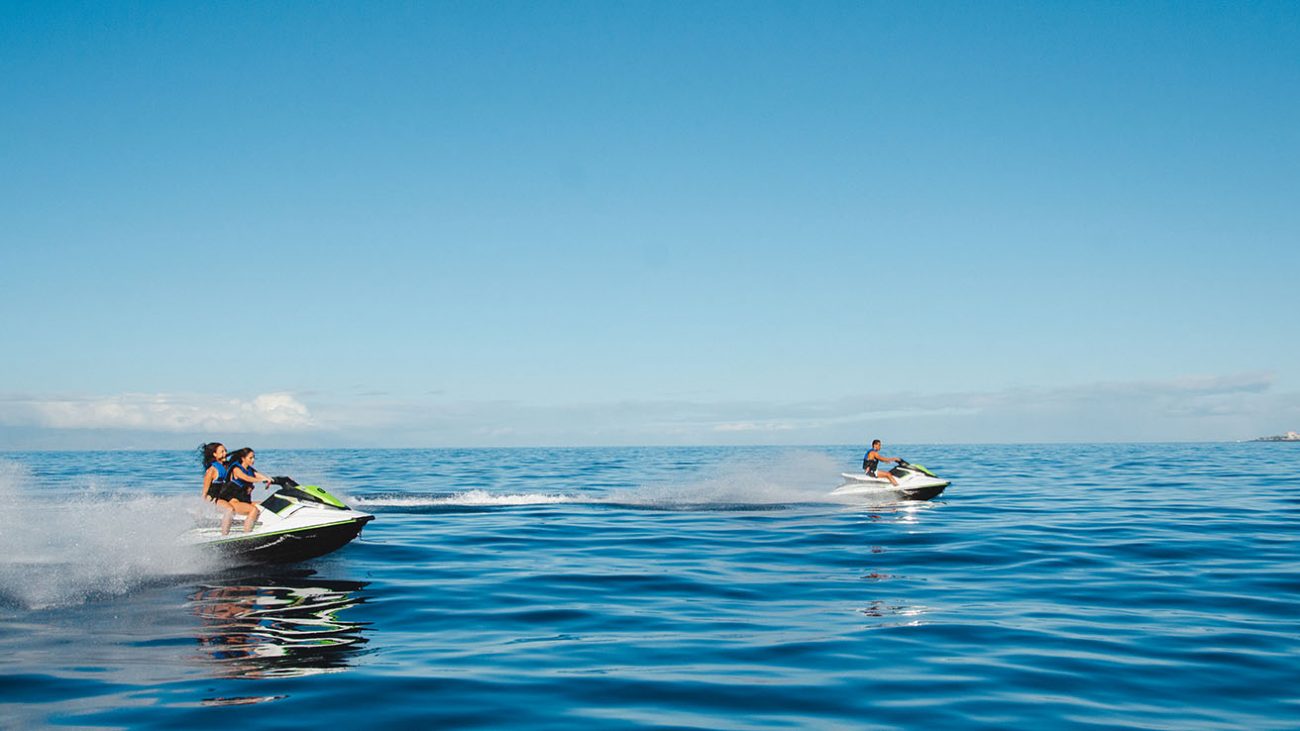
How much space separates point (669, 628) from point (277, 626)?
4.70m

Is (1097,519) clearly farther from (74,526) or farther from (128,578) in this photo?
(74,526)

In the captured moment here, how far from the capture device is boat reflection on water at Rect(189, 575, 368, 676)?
968 cm

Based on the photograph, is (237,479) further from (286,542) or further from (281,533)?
(286,542)

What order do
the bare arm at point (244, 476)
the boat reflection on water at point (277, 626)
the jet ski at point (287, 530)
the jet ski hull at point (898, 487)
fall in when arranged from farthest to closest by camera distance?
1. the jet ski hull at point (898, 487)
2. the bare arm at point (244, 476)
3. the jet ski at point (287, 530)
4. the boat reflection on water at point (277, 626)

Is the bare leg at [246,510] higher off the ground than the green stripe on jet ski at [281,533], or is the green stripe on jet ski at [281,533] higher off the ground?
the bare leg at [246,510]

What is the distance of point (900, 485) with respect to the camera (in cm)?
2967

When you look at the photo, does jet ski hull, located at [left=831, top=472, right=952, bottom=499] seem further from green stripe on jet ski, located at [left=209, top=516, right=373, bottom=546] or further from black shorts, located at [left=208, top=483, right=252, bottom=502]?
black shorts, located at [left=208, top=483, right=252, bottom=502]

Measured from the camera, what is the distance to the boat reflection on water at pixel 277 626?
9680 mm

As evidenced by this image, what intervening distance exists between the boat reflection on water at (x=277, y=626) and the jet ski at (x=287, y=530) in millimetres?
969

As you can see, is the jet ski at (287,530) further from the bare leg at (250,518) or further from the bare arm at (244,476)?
the bare arm at (244,476)

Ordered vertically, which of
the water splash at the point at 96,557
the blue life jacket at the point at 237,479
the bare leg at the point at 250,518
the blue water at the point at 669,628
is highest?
the blue life jacket at the point at 237,479

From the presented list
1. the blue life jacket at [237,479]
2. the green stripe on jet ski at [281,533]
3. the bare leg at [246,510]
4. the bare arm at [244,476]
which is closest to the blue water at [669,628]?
the green stripe on jet ski at [281,533]

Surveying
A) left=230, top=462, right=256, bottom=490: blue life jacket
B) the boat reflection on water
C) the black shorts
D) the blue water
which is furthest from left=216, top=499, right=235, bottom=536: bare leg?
the boat reflection on water

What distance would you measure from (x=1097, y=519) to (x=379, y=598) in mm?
18798
